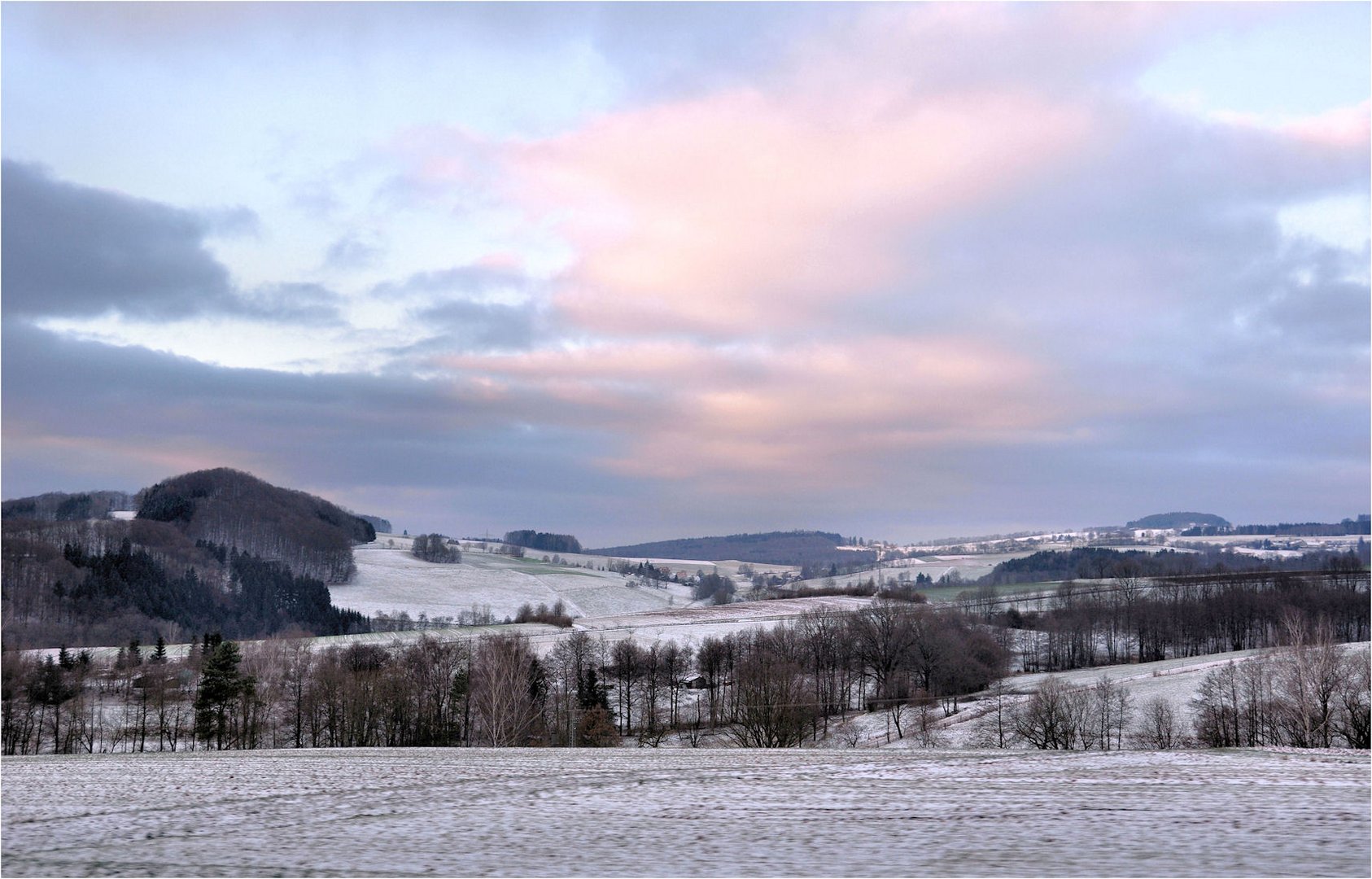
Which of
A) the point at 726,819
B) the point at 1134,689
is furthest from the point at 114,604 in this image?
the point at 726,819

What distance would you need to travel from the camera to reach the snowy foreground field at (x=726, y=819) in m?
13.5

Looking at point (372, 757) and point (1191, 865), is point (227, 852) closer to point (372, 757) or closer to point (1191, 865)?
point (1191, 865)

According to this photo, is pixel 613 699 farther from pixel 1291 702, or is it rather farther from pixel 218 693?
pixel 1291 702

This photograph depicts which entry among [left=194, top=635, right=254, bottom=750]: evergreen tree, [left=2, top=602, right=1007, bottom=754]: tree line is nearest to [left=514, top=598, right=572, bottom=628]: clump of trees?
[left=2, top=602, right=1007, bottom=754]: tree line

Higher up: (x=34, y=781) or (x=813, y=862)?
(x=813, y=862)

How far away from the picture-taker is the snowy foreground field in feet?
44.4

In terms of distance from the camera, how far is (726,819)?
17.2 meters

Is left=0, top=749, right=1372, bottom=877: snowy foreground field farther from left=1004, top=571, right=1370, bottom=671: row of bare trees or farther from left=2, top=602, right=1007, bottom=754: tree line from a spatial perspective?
left=1004, top=571, right=1370, bottom=671: row of bare trees

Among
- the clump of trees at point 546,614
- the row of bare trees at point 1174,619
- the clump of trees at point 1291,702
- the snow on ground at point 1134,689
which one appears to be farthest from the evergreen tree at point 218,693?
the row of bare trees at point 1174,619

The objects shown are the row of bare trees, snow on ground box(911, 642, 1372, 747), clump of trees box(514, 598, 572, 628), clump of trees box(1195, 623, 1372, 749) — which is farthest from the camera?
clump of trees box(514, 598, 572, 628)

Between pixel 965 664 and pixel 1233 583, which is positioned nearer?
pixel 965 664

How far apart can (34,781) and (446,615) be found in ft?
523

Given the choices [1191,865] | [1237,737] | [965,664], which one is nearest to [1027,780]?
[1191,865]

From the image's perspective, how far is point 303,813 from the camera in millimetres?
19062
